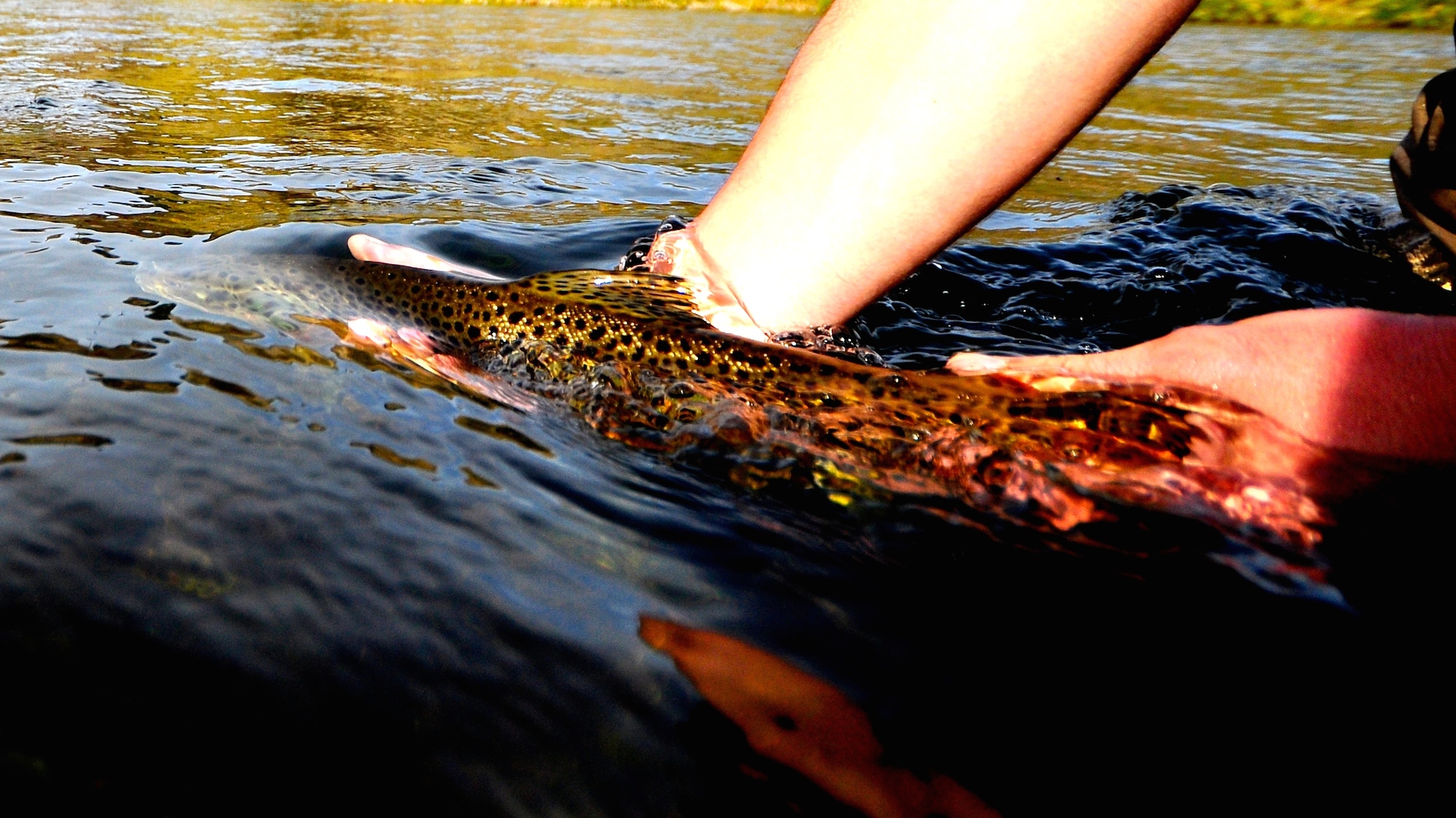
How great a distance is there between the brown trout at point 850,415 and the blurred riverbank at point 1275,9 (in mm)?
15328

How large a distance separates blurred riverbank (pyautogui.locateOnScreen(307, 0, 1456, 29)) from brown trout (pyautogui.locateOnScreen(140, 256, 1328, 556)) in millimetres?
15328

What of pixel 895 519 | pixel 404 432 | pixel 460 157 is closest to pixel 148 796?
pixel 404 432

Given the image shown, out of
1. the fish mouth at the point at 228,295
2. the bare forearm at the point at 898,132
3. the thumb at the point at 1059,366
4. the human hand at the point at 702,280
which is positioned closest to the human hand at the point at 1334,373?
the thumb at the point at 1059,366

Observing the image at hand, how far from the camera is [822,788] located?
2.88 feet

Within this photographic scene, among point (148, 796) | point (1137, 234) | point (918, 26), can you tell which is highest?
point (918, 26)

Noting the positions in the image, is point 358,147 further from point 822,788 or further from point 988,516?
point 822,788

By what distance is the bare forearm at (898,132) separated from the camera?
1.60 metres

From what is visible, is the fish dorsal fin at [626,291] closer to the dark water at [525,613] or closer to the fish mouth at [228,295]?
the dark water at [525,613]

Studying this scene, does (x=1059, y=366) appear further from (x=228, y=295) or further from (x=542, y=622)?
(x=228, y=295)

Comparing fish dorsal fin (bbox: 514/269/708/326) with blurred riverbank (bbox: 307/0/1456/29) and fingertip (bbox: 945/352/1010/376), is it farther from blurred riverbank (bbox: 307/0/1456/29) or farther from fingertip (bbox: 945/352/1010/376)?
blurred riverbank (bbox: 307/0/1456/29)

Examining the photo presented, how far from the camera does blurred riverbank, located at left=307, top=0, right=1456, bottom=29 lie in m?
17.5

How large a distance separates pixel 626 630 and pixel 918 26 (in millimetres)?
1153

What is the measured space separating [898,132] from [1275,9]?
2327 cm

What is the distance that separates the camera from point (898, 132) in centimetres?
174
